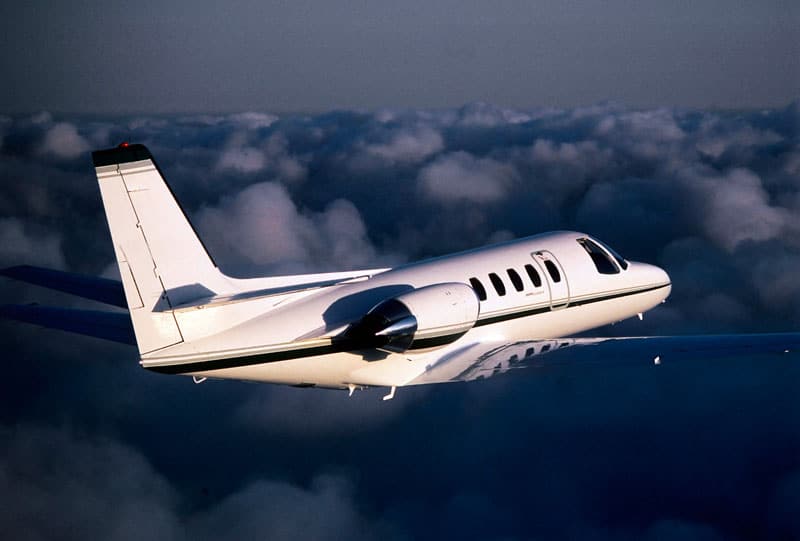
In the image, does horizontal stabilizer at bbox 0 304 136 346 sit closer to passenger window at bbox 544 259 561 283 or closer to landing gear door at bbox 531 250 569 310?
landing gear door at bbox 531 250 569 310

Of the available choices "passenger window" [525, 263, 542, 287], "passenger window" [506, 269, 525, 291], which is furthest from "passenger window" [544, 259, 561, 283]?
"passenger window" [506, 269, 525, 291]

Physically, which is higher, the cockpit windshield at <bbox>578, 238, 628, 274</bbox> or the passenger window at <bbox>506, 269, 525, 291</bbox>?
the passenger window at <bbox>506, 269, 525, 291</bbox>

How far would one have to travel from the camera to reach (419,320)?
18000 mm

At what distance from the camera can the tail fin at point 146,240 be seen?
15.8 metres

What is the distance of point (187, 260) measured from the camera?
16562 mm

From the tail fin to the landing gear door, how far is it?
912 cm

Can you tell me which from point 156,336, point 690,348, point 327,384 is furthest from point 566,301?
point 156,336

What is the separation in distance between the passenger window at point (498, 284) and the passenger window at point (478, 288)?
423 mm

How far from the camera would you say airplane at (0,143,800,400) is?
1609cm

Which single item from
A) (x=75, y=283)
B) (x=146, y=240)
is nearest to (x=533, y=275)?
(x=146, y=240)

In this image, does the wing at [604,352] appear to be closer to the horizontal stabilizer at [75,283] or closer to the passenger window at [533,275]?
the passenger window at [533,275]

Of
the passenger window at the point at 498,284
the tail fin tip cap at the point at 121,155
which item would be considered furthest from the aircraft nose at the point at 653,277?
the tail fin tip cap at the point at 121,155

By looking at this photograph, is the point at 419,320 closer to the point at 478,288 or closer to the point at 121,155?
the point at 478,288

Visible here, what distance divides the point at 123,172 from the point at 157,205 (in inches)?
32.1
